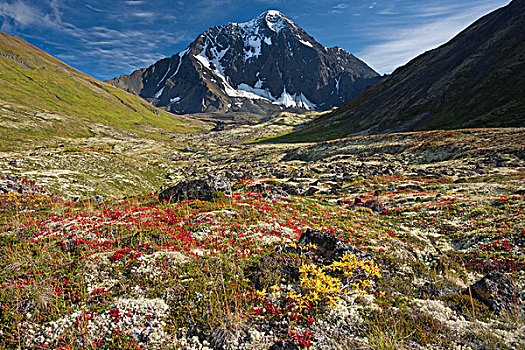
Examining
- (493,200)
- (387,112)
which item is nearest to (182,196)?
(493,200)

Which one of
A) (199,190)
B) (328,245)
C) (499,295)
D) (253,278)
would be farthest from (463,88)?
(253,278)

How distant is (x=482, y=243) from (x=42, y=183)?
2055 inches

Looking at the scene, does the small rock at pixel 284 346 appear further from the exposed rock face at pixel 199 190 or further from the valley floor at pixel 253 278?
the exposed rock face at pixel 199 190

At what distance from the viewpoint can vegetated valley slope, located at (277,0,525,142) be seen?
88250 mm

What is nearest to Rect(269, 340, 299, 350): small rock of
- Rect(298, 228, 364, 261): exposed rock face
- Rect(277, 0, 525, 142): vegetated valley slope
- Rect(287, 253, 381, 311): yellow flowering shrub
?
Rect(287, 253, 381, 311): yellow flowering shrub

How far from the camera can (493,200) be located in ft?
72.4

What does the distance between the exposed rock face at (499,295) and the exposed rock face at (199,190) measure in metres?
19.0

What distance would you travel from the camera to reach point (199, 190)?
2267 cm

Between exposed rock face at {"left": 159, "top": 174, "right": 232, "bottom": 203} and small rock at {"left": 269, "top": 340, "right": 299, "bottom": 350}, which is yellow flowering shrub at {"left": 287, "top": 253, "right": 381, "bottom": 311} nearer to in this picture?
small rock at {"left": 269, "top": 340, "right": 299, "bottom": 350}

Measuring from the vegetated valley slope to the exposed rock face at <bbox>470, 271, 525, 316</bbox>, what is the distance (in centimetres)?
9120

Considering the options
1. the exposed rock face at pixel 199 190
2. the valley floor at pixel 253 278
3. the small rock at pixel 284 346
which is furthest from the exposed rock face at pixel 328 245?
the exposed rock face at pixel 199 190

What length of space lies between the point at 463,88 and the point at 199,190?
142164 mm

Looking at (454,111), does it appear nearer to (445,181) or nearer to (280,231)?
(445,181)

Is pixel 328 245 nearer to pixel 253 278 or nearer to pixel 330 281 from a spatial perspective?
pixel 330 281
